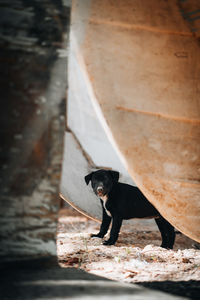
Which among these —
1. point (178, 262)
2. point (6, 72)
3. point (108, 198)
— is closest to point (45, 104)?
point (6, 72)

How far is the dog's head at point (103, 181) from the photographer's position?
4.12 metres

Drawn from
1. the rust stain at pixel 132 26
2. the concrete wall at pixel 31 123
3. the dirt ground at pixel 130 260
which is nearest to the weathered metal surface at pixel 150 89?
the rust stain at pixel 132 26

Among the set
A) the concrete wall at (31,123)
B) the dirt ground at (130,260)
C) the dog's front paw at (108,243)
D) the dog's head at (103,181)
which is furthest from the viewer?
the dog's head at (103,181)

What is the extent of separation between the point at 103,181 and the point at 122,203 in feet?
1.38

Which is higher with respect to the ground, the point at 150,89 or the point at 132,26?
the point at 132,26

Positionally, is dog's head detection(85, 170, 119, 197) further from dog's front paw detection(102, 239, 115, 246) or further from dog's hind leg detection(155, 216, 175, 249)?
dog's hind leg detection(155, 216, 175, 249)

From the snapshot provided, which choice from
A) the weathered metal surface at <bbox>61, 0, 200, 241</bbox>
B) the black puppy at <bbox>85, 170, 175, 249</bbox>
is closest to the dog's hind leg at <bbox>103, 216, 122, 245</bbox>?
the black puppy at <bbox>85, 170, 175, 249</bbox>

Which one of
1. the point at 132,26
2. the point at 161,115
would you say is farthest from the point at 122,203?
the point at 132,26

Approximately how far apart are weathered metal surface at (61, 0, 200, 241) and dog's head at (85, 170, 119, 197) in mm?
1267

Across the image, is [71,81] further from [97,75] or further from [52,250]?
[52,250]

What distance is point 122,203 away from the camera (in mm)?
4277

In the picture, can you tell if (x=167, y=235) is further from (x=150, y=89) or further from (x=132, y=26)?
(x=132, y=26)

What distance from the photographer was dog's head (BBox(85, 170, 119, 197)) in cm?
412

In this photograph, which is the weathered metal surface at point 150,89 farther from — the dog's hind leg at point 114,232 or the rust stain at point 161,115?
the dog's hind leg at point 114,232
